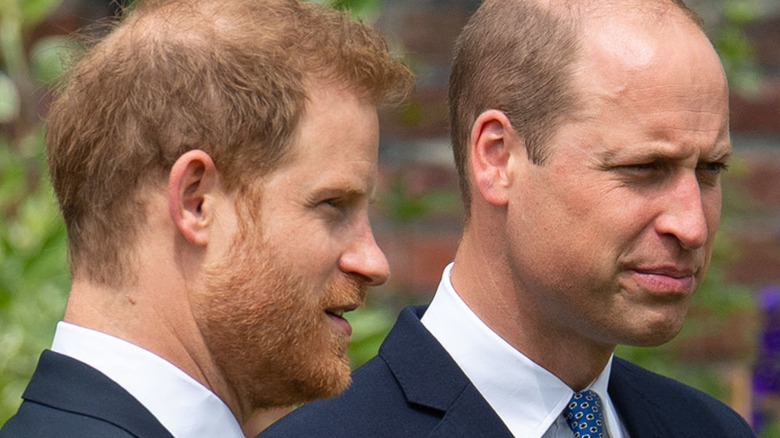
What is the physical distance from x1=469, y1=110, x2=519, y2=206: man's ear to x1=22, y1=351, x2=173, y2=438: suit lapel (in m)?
0.73

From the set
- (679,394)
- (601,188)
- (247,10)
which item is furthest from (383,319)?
(247,10)

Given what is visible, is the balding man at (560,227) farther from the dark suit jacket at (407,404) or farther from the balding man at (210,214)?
the balding man at (210,214)

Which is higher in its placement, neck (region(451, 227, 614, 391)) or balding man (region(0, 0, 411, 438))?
balding man (region(0, 0, 411, 438))

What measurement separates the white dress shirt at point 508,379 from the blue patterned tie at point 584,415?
1 cm

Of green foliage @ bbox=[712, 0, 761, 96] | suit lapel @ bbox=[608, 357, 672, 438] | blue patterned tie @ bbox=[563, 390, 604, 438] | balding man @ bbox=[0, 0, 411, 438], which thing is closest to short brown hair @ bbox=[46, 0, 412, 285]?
balding man @ bbox=[0, 0, 411, 438]

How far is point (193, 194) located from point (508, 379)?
25.7 inches

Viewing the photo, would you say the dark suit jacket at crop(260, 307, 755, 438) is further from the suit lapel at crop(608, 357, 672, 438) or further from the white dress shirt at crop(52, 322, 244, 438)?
the white dress shirt at crop(52, 322, 244, 438)

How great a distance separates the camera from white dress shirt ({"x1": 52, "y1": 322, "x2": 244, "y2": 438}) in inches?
69.7

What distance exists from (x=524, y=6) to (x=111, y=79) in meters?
0.75

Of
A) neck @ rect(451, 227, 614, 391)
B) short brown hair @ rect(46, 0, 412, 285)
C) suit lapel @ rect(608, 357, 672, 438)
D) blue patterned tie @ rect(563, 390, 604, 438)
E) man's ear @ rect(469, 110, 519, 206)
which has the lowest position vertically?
suit lapel @ rect(608, 357, 672, 438)

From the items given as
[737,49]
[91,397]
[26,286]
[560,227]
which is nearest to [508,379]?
[560,227]

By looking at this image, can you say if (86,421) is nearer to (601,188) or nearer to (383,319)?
(601,188)

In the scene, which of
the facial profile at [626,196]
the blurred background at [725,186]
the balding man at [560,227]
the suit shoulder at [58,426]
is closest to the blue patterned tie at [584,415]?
the balding man at [560,227]

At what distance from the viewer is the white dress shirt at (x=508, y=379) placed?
2240mm
